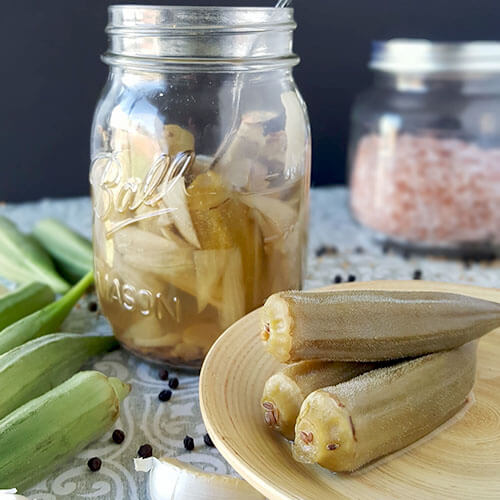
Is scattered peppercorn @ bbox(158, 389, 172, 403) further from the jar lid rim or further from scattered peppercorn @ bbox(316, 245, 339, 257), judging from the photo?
scattered peppercorn @ bbox(316, 245, 339, 257)

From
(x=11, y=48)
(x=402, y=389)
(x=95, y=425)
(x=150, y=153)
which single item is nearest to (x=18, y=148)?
(x=11, y=48)

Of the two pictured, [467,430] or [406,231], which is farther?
[406,231]

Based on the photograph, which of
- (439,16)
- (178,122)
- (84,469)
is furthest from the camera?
(439,16)

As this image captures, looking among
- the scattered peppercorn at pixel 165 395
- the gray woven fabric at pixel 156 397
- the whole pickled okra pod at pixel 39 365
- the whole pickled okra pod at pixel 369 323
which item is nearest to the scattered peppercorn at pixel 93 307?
the gray woven fabric at pixel 156 397

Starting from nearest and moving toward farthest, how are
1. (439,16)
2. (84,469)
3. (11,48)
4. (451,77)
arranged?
(84,469) < (451,77) < (11,48) < (439,16)

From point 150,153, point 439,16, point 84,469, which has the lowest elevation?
point 84,469

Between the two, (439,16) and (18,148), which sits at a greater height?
(439,16)

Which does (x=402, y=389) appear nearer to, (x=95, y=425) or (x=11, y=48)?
(x=95, y=425)

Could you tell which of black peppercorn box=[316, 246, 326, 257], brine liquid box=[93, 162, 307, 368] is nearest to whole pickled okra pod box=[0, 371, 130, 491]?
brine liquid box=[93, 162, 307, 368]
